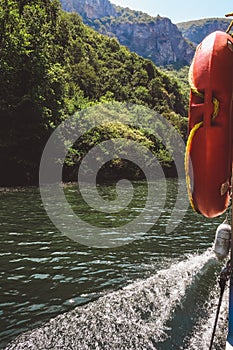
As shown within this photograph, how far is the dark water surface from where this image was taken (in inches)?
201

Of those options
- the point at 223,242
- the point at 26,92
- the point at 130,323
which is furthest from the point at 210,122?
the point at 26,92

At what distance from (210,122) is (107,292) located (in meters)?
4.38

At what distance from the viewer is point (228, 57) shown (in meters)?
3.69

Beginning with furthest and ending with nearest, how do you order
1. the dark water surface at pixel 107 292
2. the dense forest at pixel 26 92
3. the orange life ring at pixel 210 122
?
the dense forest at pixel 26 92 < the dark water surface at pixel 107 292 < the orange life ring at pixel 210 122

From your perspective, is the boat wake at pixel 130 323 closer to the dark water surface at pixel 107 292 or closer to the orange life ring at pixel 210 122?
the dark water surface at pixel 107 292

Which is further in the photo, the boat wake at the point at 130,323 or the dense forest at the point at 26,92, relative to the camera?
the dense forest at the point at 26,92

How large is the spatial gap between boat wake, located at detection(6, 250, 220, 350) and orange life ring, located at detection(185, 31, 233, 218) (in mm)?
2298

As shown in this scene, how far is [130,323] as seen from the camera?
5.46 meters

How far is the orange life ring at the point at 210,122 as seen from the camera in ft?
11.7

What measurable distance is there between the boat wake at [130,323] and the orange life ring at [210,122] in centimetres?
230

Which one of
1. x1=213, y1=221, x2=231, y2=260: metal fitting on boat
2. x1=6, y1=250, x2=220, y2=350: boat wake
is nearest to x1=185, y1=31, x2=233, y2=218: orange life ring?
x1=213, y1=221, x2=231, y2=260: metal fitting on boat

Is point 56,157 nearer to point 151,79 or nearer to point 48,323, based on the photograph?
point 48,323

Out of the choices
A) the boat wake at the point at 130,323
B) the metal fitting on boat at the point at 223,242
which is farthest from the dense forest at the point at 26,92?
the metal fitting on boat at the point at 223,242

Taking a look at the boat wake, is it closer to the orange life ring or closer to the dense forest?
the orange life ring
